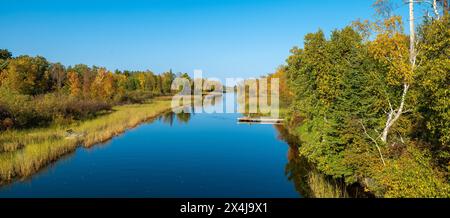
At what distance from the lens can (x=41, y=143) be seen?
2505 centimetres

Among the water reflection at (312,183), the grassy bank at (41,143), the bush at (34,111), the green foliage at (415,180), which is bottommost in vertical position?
the water reflection at (312,183)

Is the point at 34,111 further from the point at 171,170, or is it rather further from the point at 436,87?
the point at 436,87

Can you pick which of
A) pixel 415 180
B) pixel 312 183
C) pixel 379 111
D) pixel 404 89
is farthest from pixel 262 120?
pixel 415 180

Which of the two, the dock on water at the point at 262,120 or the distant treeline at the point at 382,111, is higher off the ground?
the distant treeline at the point at 382,111

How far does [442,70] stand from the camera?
31.1 feet

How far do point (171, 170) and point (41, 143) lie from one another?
11.1m

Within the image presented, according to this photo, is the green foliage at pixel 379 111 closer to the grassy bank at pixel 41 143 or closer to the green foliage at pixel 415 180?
the green foliage at pixel 415 180

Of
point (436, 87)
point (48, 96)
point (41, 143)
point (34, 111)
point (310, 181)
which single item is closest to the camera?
point (436, 87)

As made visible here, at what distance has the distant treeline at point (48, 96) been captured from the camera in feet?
104

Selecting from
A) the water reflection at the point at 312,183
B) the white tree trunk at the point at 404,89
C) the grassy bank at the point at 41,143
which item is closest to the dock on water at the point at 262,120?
the grassy bank at the point at 41,143

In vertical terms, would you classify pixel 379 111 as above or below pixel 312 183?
above

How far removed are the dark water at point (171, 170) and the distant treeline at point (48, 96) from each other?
342 inches

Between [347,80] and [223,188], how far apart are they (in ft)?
30.5

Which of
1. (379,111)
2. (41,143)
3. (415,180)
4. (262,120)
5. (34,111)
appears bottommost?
(41,143)
